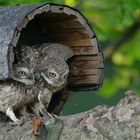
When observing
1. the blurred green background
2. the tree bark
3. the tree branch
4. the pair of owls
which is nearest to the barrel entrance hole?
the pair of owls

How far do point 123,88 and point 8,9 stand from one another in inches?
165

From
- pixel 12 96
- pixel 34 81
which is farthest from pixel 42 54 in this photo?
pixel 12 96

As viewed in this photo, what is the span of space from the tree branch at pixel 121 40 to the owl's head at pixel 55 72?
3.43m

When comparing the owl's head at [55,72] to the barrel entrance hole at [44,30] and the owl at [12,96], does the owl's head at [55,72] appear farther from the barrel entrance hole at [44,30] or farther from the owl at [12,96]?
the barrel entrance hole at [44,30]

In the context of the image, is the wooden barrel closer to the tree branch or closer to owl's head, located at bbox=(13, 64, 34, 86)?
owl's head, located at bbox=(13, 64, 34, 86)

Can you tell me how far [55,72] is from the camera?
3.20m

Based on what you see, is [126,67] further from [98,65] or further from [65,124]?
[65,124]

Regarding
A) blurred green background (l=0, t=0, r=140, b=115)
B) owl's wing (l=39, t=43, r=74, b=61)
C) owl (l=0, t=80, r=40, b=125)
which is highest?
owl's wing (l=39, t=43, r=74, b=61)

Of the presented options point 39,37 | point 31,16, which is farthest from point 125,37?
point 31,16

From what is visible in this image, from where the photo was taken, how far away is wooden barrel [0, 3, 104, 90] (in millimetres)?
3156

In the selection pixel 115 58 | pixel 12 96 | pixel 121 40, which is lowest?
pixel 115 58

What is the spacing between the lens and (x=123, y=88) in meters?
7.37

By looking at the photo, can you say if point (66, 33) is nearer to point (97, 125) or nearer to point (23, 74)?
point (23, 74)

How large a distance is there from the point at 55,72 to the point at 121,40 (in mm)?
3812
